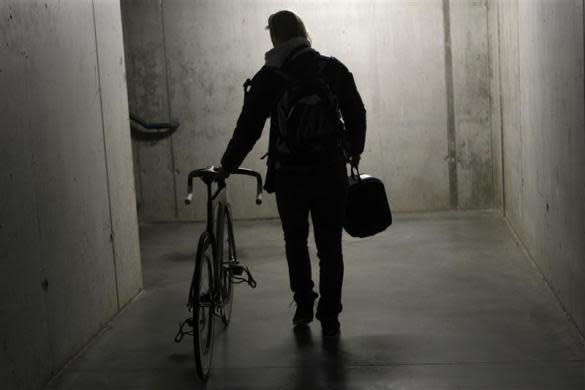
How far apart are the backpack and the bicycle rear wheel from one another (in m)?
0.67

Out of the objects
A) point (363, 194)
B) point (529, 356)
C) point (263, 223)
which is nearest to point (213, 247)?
point (363, 194)

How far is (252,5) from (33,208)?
16.6 feet

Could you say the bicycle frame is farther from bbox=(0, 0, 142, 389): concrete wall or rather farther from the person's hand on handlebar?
bbox=(0, 0, 142, 389): concrete wall

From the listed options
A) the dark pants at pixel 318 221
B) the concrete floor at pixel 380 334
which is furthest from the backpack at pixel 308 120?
the concrete floor at pixel 380 334

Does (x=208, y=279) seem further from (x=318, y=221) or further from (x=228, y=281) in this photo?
(x=318, y=221)

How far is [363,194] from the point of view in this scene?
4.85 m

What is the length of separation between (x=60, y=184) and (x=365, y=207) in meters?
1.58

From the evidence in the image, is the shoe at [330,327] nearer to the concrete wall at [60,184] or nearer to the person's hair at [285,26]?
the concrete wall at [60,184]

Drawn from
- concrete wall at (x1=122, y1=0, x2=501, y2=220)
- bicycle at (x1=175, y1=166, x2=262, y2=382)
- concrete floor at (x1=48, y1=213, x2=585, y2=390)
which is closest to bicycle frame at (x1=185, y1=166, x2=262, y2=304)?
bicycle at (x1=175, y1=166, x2=262, y2=382)

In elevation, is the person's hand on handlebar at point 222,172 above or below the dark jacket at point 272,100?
below

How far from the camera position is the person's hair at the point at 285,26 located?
4633mm

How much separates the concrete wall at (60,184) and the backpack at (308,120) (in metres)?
1.10

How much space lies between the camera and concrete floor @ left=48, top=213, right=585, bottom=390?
4156 mm

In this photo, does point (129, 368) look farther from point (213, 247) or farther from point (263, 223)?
point (263, 223)
